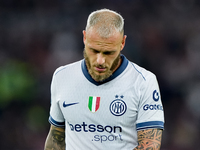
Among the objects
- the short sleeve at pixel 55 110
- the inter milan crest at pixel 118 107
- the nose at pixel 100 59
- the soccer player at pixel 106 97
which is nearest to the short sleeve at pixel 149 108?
the soccer player at pixel 106 97

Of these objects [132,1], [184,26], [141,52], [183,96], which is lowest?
[183,96]

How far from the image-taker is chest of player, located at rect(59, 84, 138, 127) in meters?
3.03

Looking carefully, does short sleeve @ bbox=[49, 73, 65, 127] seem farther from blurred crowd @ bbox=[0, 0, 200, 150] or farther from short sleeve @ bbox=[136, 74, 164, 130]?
blurred crowd @ bbox=[0, 0, 200, 150]

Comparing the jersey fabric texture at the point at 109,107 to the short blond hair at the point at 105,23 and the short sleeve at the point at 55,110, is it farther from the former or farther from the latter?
the short blond hair at the point at 105,23

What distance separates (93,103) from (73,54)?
14.7ft

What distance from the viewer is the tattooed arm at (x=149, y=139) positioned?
9.53 feet

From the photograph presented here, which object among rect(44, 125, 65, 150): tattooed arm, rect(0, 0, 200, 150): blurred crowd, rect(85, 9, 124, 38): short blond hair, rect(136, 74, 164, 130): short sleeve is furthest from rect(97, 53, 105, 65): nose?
rect(0, 0, 200, 150): blurred crowd

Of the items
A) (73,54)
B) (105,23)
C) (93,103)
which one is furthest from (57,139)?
(73,54)

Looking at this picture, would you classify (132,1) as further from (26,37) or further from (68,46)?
(26,37)

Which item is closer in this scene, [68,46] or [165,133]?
[165,133]

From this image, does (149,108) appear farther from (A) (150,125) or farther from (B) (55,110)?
(B) (55,110)

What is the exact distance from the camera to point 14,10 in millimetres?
7801

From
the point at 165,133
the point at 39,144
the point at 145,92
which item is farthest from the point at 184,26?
the point at 145,92

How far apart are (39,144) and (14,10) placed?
2.80 meters
